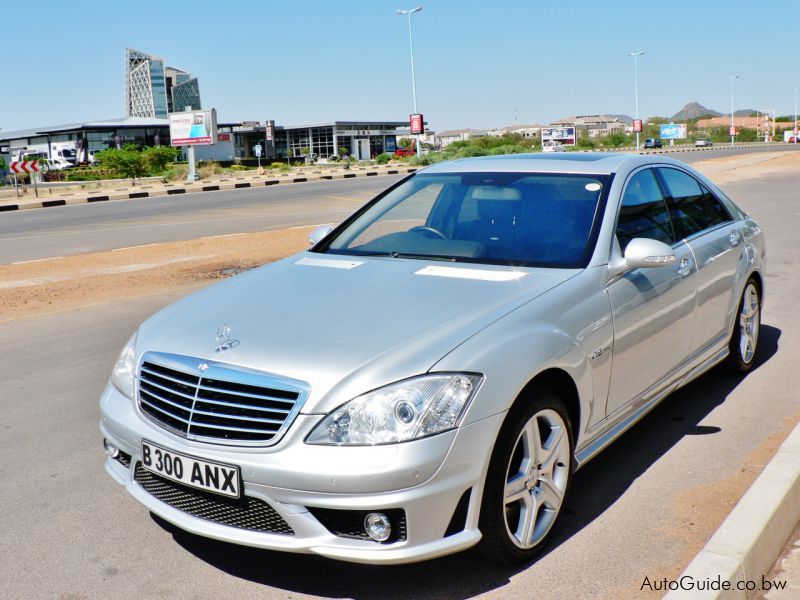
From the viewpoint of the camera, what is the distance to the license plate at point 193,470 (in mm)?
3008

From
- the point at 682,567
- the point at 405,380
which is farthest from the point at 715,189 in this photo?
the point at 405,380

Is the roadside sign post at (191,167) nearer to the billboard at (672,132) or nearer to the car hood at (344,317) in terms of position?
the car hood at (344,317)

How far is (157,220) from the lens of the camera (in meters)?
20.7

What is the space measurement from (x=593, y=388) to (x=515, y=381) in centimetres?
70

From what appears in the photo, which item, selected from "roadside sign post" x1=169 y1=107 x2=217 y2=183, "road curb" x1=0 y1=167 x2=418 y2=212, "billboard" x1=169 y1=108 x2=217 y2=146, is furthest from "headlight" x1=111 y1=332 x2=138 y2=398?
"billboard" x1=169 y1=108 x2=217 y2=146

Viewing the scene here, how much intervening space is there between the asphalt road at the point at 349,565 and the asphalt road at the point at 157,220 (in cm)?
985

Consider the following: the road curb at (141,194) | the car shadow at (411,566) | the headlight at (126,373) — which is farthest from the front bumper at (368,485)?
the road curb at (141,194)

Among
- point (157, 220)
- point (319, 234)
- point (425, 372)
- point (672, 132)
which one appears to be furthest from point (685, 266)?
point (672, 132)

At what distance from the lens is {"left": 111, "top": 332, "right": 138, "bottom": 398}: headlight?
140 inches

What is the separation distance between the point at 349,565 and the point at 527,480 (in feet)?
2.58

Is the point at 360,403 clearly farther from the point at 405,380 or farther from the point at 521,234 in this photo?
the point at 521,234

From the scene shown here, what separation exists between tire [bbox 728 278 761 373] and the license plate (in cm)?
375

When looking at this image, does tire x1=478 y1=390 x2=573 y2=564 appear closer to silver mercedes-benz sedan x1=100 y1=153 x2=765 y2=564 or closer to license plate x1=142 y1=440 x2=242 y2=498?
silver mercedes-benz sedan x1=100 y1=153 x2=765 y2=564

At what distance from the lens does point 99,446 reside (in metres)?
4.85
